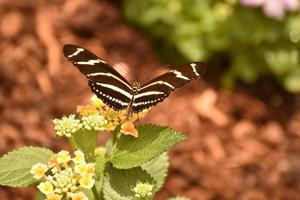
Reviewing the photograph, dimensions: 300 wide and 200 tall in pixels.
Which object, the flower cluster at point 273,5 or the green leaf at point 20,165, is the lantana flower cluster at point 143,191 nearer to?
the green leaf at point 20,165

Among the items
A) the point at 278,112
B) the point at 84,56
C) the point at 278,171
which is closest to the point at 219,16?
the point at 278,112

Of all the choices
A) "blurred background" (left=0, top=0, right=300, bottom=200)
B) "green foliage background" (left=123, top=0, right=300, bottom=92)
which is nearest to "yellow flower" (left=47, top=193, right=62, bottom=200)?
"blurred background" (left=0, top=0, right=300, bottom=200)

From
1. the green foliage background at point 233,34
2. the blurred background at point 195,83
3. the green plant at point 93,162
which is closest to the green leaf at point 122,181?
the green plant at point 93,162

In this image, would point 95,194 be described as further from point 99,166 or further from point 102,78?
point 102,78

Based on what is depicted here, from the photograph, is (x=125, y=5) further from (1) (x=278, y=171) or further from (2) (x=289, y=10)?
(1) (x=278, y=171)

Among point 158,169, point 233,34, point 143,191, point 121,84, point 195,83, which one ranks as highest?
point 233,34

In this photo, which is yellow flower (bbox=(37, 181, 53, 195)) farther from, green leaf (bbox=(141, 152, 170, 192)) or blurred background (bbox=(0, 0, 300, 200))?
blurred background (bbox=(0, 0, 300, 200))

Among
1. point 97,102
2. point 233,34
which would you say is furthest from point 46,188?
point 233,34
